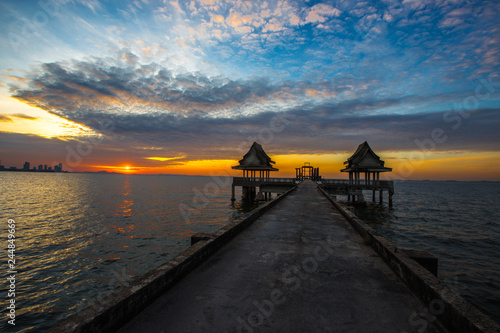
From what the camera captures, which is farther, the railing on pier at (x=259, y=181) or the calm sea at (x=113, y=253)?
the railing on pier at (x=259, y=181)

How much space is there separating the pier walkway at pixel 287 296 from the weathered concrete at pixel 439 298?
0.17m

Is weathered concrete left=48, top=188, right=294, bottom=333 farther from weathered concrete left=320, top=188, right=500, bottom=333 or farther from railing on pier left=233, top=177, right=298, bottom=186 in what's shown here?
railing on pier left=233, top=177, right=298, bottom=186

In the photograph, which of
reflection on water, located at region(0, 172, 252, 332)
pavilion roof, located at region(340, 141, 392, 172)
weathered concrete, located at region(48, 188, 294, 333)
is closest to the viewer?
weathered concrete, located at region(48, 188, 294, 333)

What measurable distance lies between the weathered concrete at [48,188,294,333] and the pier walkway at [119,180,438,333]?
0.38 ft

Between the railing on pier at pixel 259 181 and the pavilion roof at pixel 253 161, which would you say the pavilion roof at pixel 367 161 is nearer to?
the railing on pier at pixel 259 181

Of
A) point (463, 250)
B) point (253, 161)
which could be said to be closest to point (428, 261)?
point (463, 250)

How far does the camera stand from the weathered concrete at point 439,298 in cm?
254

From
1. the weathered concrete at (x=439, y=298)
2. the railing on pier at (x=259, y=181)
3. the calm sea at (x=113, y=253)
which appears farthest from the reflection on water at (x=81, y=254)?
the railing on pier at (x=259, y=181)

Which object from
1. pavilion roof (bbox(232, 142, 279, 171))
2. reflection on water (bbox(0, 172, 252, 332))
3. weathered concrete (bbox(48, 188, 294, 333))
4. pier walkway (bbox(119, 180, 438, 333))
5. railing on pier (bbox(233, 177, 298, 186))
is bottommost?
reflection on water (bbox(0, 172, 252, 332))

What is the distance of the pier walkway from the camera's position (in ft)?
9.37

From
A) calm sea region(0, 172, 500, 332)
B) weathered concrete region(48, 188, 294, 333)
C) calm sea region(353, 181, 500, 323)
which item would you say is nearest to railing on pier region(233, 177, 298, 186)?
calm sea region(0, 172, 500, 332)

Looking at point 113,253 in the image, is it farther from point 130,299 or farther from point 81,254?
point 130,299

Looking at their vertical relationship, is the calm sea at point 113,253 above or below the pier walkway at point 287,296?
below

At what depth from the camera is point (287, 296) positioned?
3.54 meters
